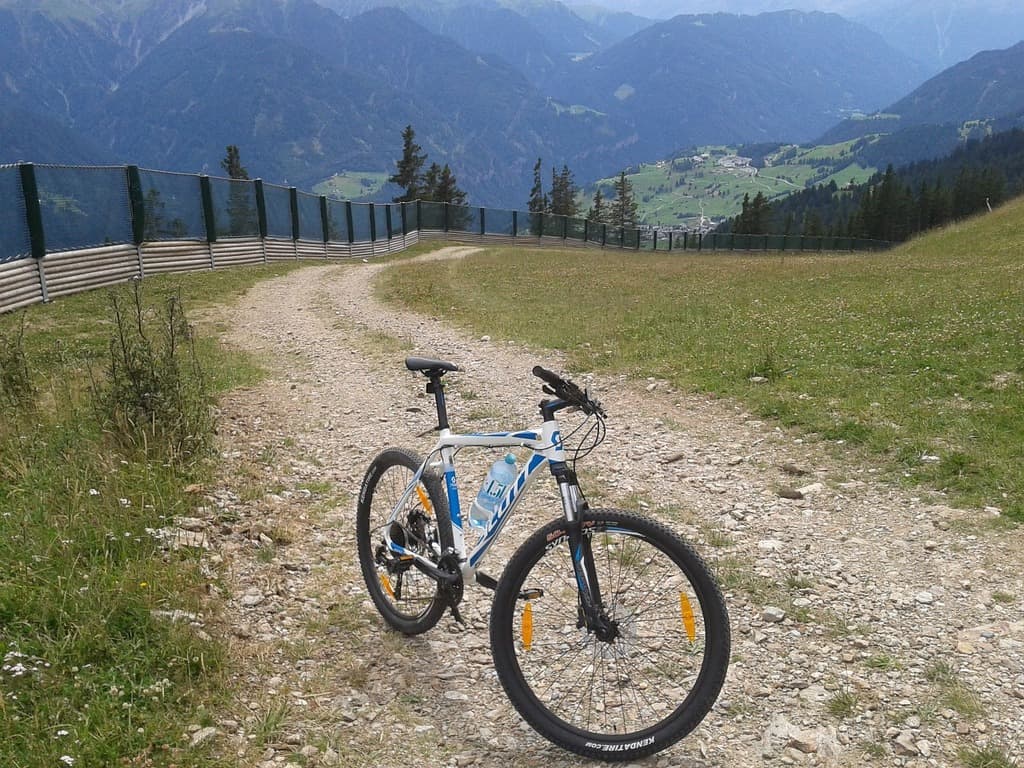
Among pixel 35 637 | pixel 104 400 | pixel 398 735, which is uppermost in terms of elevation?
pixel 104 400

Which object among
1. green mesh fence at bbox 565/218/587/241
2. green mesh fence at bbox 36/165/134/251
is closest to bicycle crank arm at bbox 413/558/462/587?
green mesh fence at bbox 36/165/134/251

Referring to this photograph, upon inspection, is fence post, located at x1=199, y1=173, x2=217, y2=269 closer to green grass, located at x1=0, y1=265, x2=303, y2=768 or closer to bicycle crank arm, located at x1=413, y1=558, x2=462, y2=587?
green grass, located at x1=0, y1=265, x2=303, y2=768

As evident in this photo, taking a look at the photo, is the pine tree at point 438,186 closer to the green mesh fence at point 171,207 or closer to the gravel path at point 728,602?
the green mesh fence at point 171,207

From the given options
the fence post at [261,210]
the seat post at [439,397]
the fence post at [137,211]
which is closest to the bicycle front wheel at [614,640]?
the seat post at [439,397]

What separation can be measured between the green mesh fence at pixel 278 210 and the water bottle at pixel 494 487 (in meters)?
28.4

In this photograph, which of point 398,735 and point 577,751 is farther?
point 398,735

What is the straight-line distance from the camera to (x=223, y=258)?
87.6ft

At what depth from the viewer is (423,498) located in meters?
4.57

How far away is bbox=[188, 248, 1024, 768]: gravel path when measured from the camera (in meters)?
3.79

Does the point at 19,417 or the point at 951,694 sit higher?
the point at 19,417

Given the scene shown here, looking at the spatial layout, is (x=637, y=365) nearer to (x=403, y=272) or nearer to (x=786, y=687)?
(x=786, y=687)

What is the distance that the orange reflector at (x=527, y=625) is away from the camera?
3705 millimetres

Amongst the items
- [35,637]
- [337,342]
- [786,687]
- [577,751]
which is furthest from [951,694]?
[337,342]

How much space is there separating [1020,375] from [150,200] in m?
22.7
